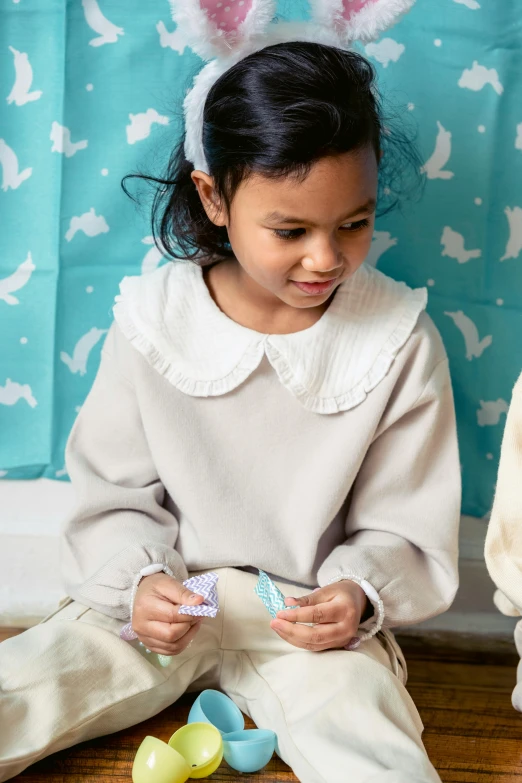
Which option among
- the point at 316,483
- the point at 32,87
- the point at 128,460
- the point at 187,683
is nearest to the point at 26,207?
the point at 32,87

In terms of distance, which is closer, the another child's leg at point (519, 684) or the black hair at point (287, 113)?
the black hair at point (287, 113)

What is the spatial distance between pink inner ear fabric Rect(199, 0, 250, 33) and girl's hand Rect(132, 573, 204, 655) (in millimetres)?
680

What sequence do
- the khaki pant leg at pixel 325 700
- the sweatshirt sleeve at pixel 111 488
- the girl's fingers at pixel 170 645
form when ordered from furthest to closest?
1. the sweatshirt sleeve at pixel 111 488
2. the girl's fingers at pixel 170 645
3. the khaki pant leg at pixel 325 700

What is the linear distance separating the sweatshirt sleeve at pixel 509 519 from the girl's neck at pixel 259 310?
0.31 m

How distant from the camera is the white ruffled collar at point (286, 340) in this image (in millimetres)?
1146

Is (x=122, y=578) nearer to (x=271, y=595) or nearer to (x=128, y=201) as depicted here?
(x=271, y=595)

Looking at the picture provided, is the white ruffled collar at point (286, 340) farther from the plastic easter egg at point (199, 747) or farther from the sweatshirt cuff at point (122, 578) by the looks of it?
the plastic easter egg at point (199, 747)

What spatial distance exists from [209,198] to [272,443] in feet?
1.12

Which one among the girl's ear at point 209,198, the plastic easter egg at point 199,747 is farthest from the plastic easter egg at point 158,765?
the girl's ear at point 209,198

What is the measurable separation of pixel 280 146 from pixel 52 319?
1.71 feet

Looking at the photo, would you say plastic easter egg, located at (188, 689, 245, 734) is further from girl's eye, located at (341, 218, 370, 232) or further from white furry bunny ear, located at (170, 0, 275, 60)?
white furry bunny ear, located at (170, 0, 275, 60)

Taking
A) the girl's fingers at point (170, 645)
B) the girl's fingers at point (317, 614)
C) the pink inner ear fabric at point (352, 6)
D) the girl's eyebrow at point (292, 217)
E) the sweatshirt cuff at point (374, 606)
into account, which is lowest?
the girl's fingers at point (170, 645)

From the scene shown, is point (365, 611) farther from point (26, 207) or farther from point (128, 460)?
point (26, 207)

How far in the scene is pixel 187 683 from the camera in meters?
1.14
